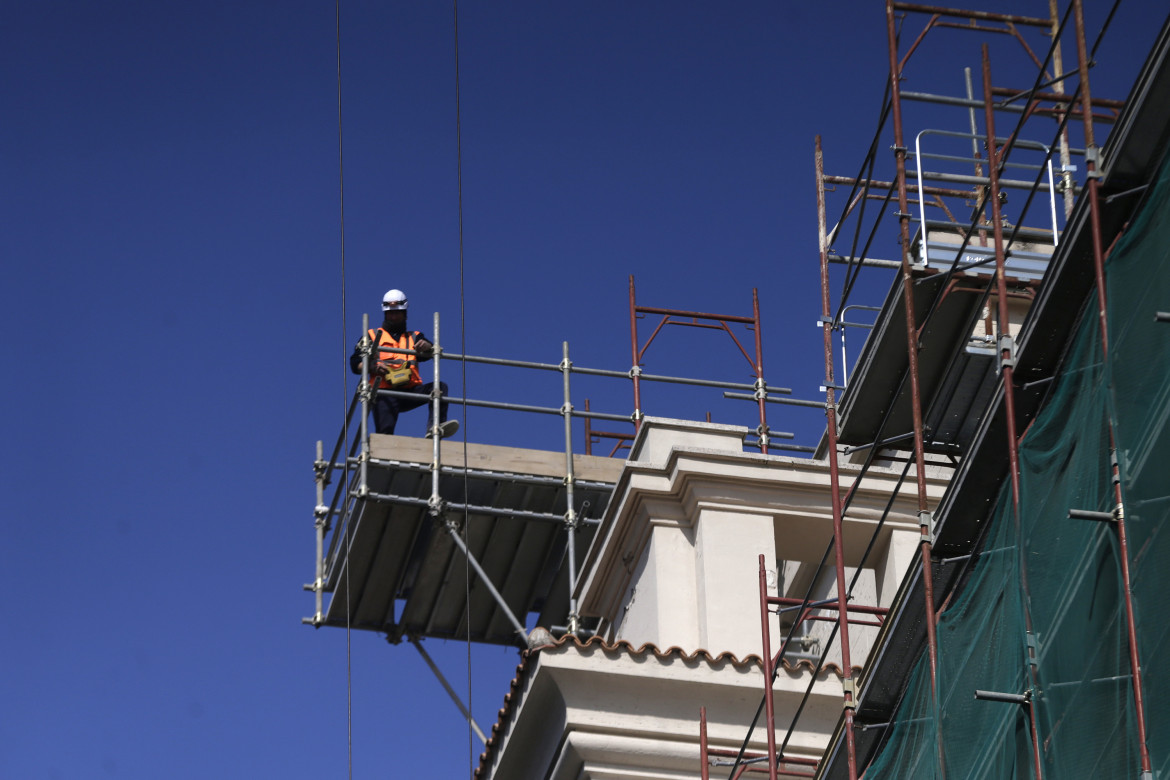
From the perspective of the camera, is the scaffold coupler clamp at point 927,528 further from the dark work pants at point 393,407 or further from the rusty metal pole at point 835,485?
the dark work pants at point 393,407

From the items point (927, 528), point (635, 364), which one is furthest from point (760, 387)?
point (927, 528)

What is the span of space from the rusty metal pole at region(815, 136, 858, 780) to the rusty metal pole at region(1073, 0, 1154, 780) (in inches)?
127

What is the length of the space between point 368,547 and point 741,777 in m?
8.37

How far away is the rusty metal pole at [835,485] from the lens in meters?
13.1

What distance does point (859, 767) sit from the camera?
537 inches

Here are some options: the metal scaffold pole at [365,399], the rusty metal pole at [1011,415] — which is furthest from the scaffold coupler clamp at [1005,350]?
the metal scaffold pole at [365,399]

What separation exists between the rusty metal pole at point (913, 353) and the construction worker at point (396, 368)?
10884 millimetres

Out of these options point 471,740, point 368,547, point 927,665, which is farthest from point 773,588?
point 927,665

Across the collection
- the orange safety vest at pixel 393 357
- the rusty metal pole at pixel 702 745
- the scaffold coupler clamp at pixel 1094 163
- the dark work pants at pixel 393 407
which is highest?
the orange safety vest at pixel 393 357

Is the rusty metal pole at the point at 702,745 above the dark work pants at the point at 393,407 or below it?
below

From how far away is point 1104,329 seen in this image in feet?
34.7

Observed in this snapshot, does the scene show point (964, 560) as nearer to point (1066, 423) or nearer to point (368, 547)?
point (1066, 423)

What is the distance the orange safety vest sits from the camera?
25.4m

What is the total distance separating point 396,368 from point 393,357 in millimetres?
175
